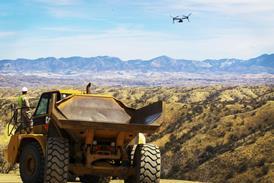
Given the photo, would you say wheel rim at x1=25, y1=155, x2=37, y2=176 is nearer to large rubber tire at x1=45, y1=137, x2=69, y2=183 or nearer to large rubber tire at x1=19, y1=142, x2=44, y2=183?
large rubber tire at x1=19, y1=142, x2=44, y2=183

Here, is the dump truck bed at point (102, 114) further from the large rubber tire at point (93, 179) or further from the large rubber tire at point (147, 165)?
the large rubber tire at point (93, 179)

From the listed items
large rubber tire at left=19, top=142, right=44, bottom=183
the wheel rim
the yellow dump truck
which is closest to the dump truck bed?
the yellow dump truck

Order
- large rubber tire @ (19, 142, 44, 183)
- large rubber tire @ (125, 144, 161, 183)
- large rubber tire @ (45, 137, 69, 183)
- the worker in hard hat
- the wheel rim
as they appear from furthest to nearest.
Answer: the worker in hard hat → the wheel rim → large rubber tire @ (19, 142, 44, 183) → large rubber tire @ (125, 144, 161, 183) → large rubber tire @ (45, 137, 69, 183)

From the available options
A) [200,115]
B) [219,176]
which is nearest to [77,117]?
[219,176]

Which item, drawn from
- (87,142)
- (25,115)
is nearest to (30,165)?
(25,115)

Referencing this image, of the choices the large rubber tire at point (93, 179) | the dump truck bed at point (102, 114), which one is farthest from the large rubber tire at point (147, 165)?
the large rubber tire at point (93, 179)

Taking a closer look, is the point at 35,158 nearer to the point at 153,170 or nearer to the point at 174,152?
the point at 153,170
